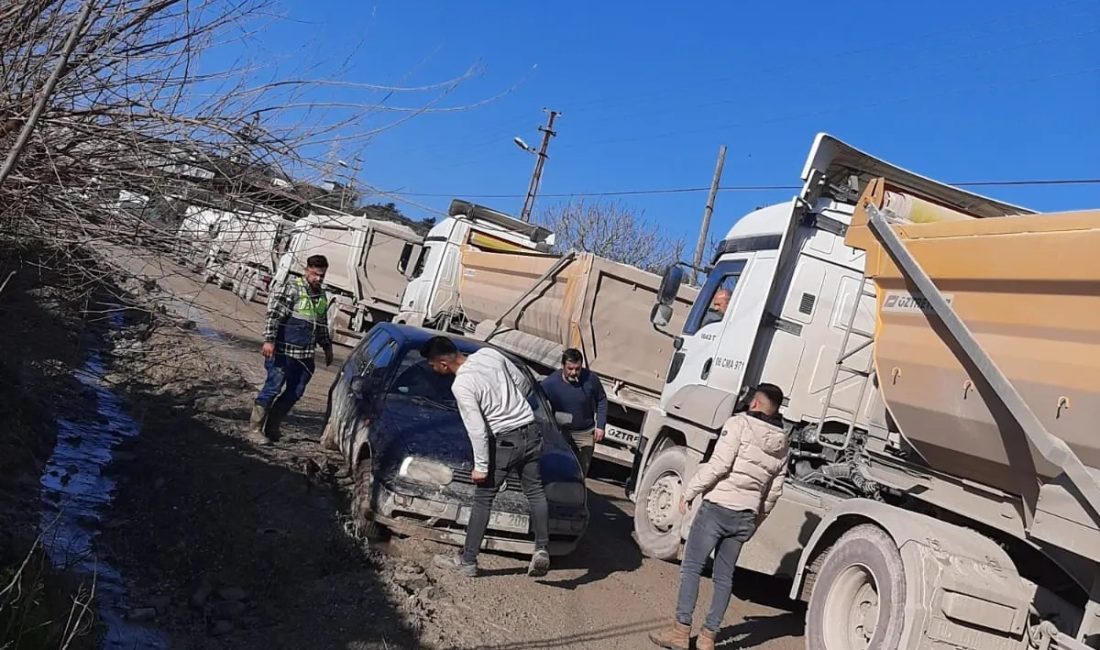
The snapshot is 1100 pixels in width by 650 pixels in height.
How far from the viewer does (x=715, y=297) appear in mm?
8445

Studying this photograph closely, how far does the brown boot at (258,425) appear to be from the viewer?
8617 mm

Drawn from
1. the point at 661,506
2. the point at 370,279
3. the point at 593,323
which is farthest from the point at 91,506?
the point at 370,279

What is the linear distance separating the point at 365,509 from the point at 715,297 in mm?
3699

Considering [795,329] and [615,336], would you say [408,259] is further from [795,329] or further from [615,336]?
[795,329]

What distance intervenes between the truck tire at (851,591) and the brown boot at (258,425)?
5.25 m

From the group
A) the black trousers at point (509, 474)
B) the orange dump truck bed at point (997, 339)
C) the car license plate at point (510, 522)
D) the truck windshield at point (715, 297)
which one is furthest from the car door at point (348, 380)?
the orange dump truck bed at point (997, 339)

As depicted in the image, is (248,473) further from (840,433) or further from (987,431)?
(987,431)

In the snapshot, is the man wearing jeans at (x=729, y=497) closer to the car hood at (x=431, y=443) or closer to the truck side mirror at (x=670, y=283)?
the car hood at (x=431, y=443)

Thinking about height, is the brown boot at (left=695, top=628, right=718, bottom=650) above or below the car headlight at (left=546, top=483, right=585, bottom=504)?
below

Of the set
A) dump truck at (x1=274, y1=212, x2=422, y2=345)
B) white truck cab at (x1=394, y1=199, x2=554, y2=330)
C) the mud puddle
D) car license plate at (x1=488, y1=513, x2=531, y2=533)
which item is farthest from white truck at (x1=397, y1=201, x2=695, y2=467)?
dump truck at (x1=274, y1=212, x2=422, y2=345)

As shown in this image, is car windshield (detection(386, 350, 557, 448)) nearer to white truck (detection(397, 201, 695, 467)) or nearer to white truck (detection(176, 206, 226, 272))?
white truck (detection(397, 201, 695, 467))

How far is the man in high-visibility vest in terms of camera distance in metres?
8.43

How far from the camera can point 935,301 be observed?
17.0ft

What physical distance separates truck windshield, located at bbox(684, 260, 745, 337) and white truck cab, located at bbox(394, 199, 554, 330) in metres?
8.64
